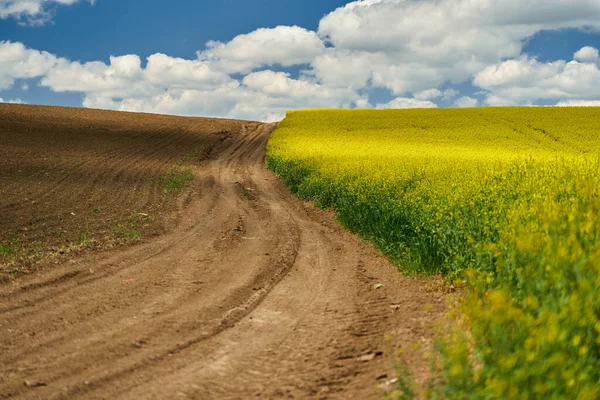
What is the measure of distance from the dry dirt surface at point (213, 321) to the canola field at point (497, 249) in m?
0.85

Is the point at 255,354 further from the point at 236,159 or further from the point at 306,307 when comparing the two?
the point at 236,159

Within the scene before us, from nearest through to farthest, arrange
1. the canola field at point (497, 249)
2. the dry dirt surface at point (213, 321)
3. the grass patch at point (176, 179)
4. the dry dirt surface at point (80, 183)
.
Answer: the canola field at point (497, 249) < the dry dirt surface at point (213, 321) < the dry dirt surface at point (80, 183) < the grass patch at point (176, 179)

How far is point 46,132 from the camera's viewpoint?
138ft

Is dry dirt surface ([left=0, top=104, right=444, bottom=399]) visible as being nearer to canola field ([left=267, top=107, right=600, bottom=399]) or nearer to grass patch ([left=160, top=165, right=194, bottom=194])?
canola field ([left=267, top=107, right=600, bottom=399])

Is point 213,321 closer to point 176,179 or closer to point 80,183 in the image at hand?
point 80,183

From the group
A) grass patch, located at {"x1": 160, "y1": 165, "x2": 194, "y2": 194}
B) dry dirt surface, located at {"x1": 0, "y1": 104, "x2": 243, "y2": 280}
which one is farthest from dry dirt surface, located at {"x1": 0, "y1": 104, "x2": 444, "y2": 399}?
grass patch, located at {"x1": 160, "y1": 165, "x2": 194, "y2": 194}

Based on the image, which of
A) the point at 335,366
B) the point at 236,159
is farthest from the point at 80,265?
the point at 236,159

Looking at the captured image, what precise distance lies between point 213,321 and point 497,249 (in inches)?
159

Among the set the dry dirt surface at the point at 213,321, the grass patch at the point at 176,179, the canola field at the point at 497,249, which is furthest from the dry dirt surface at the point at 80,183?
the canola field at the point at 497,249

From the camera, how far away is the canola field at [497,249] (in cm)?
388

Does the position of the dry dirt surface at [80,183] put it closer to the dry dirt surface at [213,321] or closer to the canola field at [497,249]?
the dry dirt surface at [213,321]

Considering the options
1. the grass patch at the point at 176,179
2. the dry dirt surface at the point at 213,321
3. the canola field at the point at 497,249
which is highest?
the grass patch at the point at 176,179

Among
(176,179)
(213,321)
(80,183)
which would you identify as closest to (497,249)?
(213,321)

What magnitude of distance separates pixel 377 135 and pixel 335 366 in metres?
40.9
